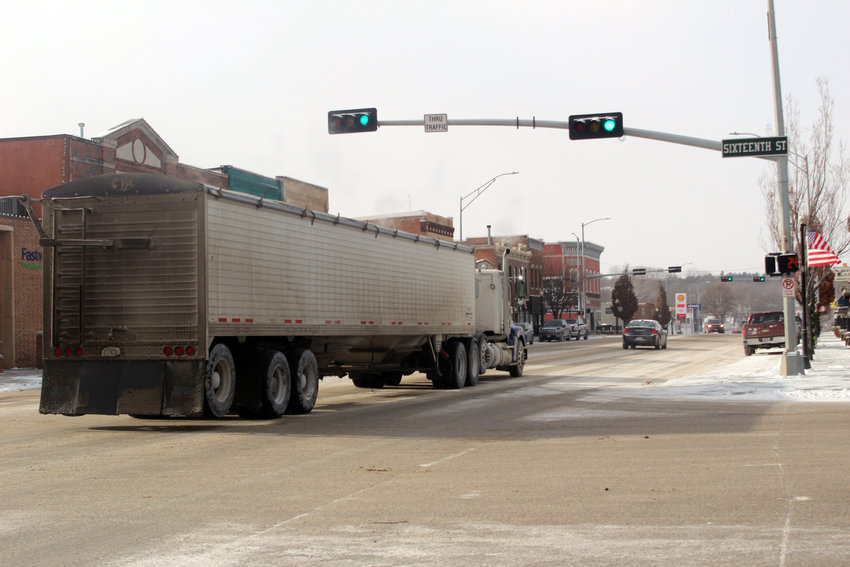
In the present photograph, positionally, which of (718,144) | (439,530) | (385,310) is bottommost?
(439,530)

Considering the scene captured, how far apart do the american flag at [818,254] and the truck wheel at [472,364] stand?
11297 mm

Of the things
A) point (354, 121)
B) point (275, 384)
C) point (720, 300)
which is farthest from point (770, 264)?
point (720, 300)

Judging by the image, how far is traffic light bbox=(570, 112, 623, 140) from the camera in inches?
824

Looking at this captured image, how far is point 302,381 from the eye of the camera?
53.7 feet

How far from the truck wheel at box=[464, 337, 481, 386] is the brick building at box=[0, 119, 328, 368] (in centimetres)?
1502

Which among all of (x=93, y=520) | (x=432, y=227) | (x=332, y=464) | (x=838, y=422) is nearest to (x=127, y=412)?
(x=332, y=464)

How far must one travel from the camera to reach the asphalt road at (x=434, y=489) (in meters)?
6.45

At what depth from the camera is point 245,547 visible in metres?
6.61

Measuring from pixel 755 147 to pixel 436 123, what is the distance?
7.33m

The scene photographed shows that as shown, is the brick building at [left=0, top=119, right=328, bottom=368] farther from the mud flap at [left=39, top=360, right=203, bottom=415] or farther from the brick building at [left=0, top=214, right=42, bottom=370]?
the mud flap at [left=39, top=360, right=203, bottom=415]

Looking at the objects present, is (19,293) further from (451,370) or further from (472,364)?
(451,370)

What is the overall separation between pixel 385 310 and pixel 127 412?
6.77 metres

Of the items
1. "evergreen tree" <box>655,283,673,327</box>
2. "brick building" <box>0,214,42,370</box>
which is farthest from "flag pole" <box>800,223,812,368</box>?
"evergreen tree" <box>655,283,673,327</box>

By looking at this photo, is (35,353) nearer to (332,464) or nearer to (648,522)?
(332,464)
